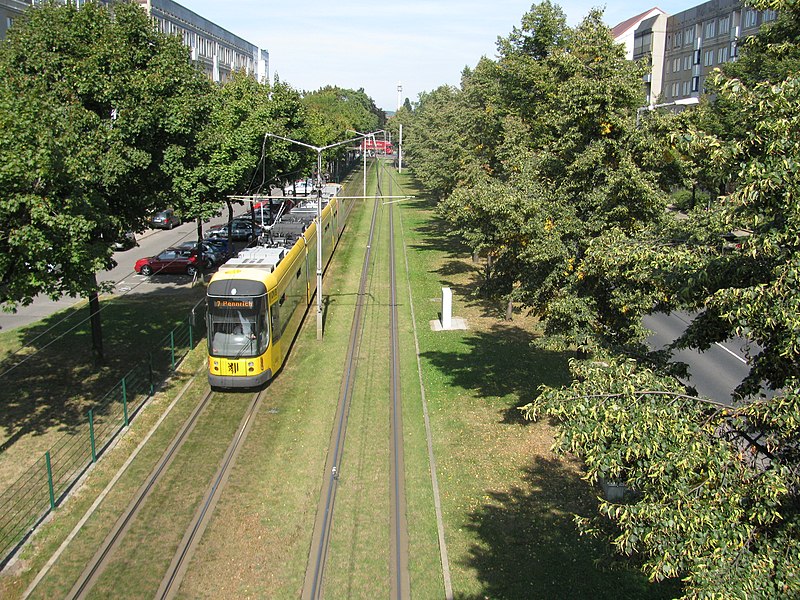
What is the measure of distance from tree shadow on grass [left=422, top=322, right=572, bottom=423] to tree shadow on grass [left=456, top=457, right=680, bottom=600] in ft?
13.6

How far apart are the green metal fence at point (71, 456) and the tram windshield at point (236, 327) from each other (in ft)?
8.43

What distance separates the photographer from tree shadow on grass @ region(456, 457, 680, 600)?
11758 millimetres

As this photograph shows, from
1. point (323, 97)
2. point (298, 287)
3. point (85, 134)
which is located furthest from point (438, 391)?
point (323, 97)

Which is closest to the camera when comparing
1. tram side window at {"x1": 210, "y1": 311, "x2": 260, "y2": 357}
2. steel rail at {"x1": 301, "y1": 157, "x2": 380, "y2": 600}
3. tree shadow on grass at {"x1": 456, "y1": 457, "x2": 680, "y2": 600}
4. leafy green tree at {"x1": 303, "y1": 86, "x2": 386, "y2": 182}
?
tree shadow on grass at {"x1": 456, "y1": 457, "x2": 680, "y2": 600}

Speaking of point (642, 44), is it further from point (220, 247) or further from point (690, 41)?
point (220, 247)

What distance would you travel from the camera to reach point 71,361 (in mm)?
22828

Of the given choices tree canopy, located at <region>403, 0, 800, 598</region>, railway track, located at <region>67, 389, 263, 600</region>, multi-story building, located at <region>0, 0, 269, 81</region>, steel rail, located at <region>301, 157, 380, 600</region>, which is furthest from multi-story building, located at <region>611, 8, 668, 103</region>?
tree canopy, located at <region>403, 0, 800, 598</region>

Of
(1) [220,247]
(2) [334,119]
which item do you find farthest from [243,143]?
(2) [334,119]

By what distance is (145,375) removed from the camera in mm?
21844

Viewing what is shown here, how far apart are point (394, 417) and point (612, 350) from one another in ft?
29.2

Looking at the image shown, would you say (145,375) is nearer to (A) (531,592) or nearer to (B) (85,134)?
(B) (85,134)

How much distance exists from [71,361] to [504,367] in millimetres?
14116

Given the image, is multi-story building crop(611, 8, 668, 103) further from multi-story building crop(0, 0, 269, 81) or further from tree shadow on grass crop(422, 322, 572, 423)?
tree shadow on grass crop(422, 322, 572, 423)

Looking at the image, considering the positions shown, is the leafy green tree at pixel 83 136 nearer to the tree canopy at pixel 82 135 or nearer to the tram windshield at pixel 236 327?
the tree canopy at pixel 82 135
